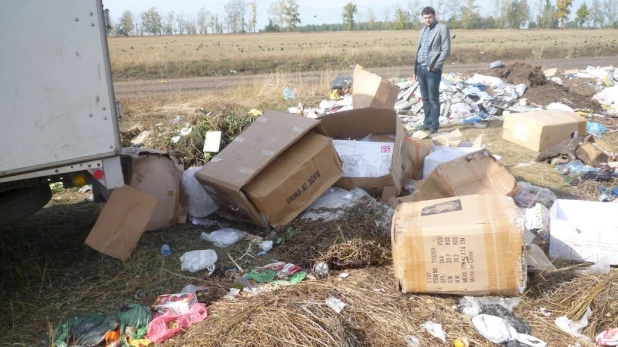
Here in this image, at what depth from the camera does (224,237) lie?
3.98 metres

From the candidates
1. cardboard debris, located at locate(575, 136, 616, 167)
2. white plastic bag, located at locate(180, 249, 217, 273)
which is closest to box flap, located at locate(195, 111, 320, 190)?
white plastic bag, located at locate(180, 249, 217, 273)

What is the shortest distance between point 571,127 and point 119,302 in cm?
600

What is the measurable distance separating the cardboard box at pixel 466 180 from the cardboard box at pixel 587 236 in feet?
2.11

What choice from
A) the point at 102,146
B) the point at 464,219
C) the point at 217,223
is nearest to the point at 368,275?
the point at 464,219

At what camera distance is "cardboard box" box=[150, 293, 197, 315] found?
2.97 meters

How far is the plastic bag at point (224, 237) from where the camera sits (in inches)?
155

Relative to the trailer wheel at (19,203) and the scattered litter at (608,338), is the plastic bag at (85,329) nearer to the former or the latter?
the trailer wheel at (19,203)

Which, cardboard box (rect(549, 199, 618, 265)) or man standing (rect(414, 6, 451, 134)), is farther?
man standing (rect(414, 6, 451, 134))

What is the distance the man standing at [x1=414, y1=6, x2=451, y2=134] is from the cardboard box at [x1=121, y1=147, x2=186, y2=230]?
4.47m

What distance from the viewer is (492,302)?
2938 mm

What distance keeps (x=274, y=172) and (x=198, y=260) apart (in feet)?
3.03

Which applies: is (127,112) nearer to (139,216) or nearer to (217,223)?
(217,223)

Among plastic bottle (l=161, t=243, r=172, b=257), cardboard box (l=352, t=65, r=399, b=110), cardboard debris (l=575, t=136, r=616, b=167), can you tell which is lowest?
plastic bottle (l=161, t=243, r=172, b=257)

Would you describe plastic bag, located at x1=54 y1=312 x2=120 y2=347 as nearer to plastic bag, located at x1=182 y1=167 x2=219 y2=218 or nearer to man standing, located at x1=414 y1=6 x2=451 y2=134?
plastic bag, located at x1=182 y1=167 x2=219 y2=218
